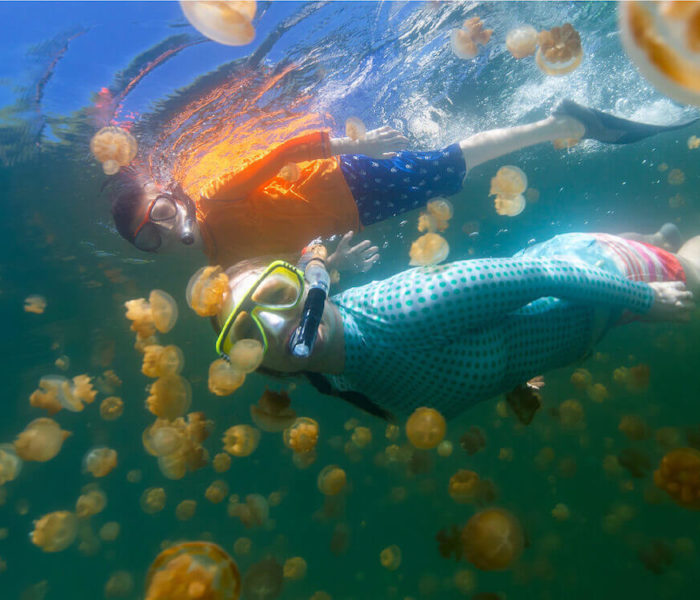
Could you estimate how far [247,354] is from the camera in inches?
90.4

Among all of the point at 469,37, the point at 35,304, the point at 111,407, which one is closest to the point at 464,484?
the point at 111,407

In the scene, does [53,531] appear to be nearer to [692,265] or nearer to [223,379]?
[223,379]

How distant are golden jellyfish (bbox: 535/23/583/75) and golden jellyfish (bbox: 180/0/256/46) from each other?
319cm

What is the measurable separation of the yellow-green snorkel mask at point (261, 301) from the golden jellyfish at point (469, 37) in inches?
286

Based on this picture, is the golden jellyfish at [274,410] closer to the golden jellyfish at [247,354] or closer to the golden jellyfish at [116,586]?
the golden jellyfish at [247,354]

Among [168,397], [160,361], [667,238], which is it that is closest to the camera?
[168,397]

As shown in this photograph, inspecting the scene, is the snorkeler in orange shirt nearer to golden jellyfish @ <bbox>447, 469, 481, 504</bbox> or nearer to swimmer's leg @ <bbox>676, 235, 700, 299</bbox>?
swimmer's leg @ <bbox>676, 235, 700, 299</bbox>

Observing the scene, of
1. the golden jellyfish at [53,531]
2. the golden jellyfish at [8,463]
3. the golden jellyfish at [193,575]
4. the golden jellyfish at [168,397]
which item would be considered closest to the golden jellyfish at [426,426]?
the golden jellyfish at [193,575]

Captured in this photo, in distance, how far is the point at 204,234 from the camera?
4535 mm

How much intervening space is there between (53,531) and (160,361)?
4032 millimetres

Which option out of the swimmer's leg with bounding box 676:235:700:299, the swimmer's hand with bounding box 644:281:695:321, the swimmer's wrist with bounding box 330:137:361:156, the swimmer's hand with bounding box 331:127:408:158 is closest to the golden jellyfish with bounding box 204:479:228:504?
the swimmer's wrist with bounding box 330:137:361:156

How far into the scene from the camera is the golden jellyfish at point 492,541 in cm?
319

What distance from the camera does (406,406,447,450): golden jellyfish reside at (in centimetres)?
289

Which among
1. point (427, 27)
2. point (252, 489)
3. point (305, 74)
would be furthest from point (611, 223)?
point (252, 489)
